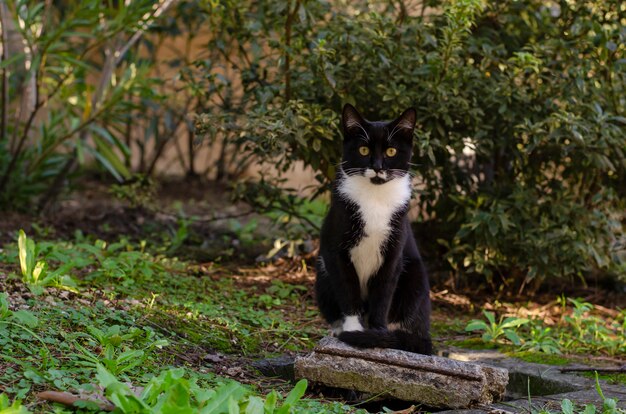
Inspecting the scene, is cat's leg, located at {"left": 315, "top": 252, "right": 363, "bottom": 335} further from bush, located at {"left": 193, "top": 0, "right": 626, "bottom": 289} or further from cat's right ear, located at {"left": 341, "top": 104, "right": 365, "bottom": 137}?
bush, located at {"left": 193, "top": 0, "right": 626, "bottom": 289}

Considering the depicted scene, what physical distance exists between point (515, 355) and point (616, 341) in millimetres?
646

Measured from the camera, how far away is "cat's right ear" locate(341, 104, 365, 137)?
129 inches

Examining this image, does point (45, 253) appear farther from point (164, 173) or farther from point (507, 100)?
point (164, 173)

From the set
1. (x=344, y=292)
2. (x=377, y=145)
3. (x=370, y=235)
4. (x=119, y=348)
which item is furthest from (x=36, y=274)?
(x=377, y=145)

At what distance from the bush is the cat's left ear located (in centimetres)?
80

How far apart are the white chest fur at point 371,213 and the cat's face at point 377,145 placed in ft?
0.14

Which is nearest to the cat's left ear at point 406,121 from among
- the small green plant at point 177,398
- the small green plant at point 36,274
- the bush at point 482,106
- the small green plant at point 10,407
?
the bush at point 482,106

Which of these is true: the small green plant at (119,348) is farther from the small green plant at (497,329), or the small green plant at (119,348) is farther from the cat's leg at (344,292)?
the small green plant at (497,329)

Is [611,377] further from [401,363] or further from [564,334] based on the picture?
[401,363]

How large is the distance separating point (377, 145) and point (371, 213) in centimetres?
28

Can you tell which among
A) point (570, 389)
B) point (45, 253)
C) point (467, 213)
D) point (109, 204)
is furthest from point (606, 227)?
point (109, 204)

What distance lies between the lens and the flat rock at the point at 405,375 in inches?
111

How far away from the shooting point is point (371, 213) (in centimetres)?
324

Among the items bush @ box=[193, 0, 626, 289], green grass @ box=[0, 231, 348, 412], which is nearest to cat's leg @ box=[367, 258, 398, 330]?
green grass @ box=[0, 231, 348, 412]
